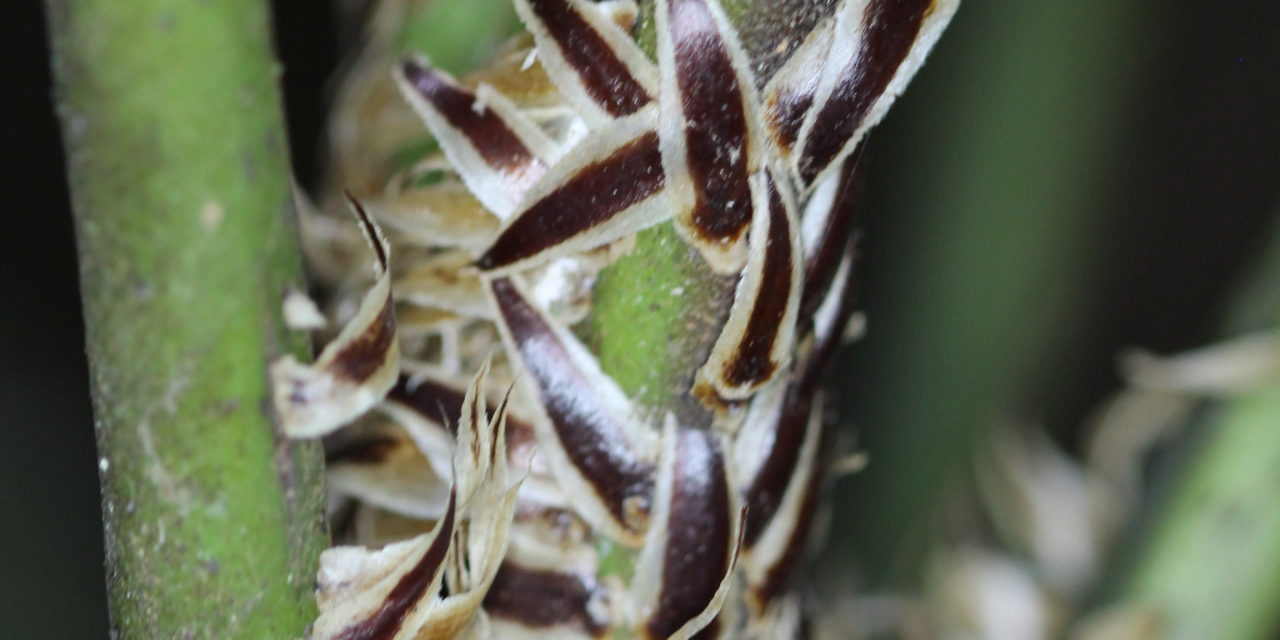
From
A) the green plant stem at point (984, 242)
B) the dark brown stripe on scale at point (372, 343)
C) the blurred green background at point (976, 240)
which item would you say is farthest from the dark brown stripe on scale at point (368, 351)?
the green plant stem at point (984, 242)

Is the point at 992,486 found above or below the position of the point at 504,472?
below

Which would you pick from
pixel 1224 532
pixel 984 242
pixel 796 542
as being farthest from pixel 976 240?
pixel 796 542

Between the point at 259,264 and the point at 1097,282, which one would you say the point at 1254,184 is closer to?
the point at 1097,282

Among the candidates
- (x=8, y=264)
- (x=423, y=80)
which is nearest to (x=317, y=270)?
(x=423, y=80)

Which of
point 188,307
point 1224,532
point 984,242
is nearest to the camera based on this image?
point 188,307

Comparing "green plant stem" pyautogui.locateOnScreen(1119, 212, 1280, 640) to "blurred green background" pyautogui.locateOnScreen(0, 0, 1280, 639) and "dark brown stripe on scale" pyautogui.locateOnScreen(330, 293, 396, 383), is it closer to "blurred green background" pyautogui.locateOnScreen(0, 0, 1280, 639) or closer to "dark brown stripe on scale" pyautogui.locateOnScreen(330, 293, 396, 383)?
"blurred green background" pyautogui.locateOnScreen(0, 0, 1280, 639)

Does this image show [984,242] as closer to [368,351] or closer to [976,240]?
[976,240]

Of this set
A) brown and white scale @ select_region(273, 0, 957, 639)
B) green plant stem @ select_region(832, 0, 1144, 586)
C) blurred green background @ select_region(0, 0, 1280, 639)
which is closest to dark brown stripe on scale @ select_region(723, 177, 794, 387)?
brown and white scale @ select_region(273, 0, 957, 639)
